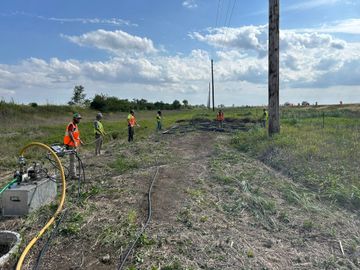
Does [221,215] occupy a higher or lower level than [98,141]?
lower

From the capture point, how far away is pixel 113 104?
5466 cm

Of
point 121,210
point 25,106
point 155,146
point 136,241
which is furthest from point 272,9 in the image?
point 25,106

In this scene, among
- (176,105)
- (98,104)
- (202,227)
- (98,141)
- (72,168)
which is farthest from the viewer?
(176,105)

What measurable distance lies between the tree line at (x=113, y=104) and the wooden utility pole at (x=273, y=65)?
1548 inches

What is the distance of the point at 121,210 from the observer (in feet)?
19.1

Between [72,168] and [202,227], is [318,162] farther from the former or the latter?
[72,168]

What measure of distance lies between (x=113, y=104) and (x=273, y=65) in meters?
43.8

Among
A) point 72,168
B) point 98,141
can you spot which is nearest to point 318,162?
point 72,168

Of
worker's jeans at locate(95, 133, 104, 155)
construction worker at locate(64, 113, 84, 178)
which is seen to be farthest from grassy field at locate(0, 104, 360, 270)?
worker's jeans at locate(95, 133, 104, 155)

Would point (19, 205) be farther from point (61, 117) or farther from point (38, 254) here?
point (61, 117)

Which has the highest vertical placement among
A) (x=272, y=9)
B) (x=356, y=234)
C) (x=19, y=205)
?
(x=272, y=9)

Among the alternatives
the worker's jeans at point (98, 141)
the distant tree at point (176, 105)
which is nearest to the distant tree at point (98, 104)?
the distant tree at point (176, 105)

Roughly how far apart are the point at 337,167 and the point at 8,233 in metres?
7.53

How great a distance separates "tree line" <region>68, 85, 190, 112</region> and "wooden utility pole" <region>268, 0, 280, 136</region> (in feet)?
129
